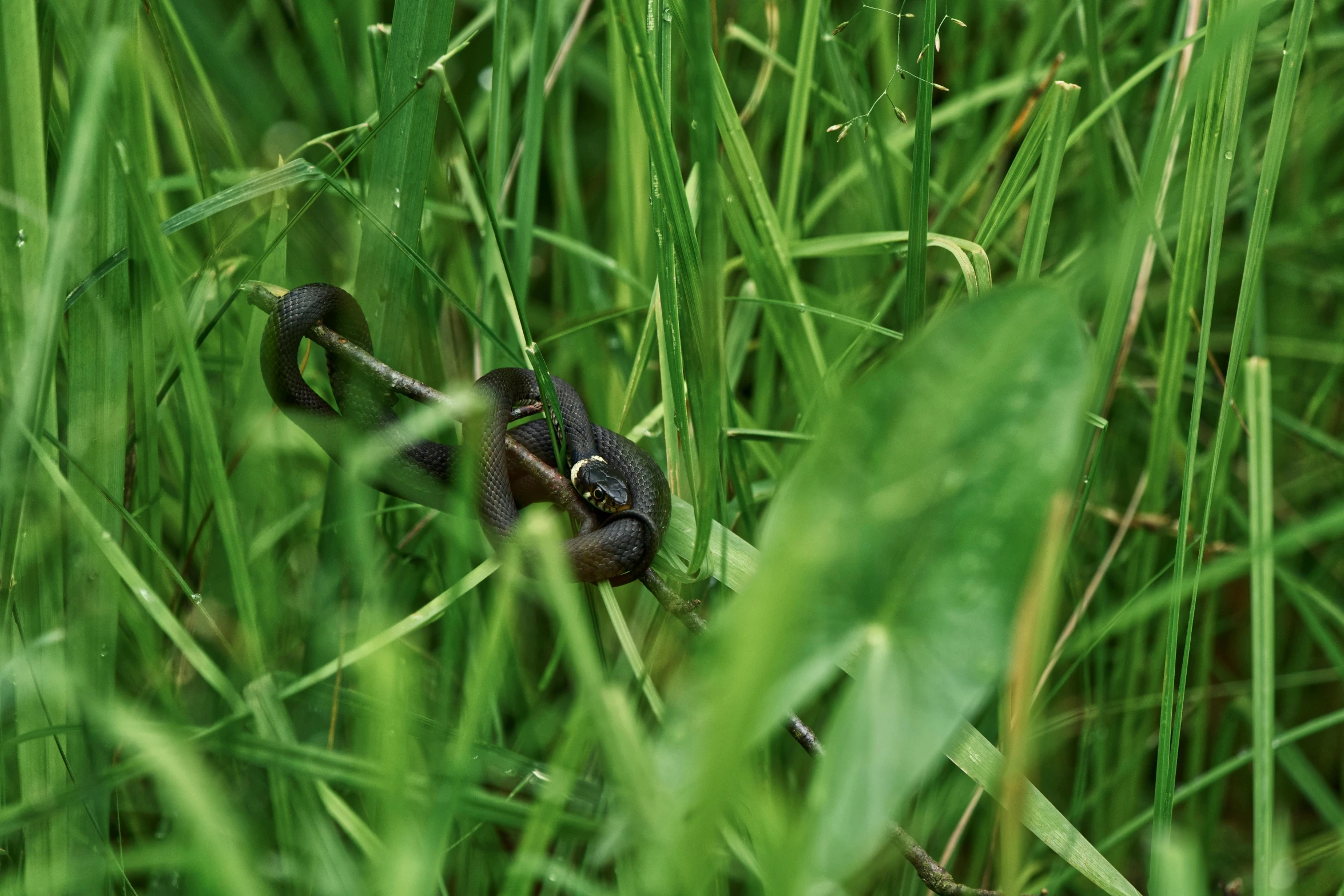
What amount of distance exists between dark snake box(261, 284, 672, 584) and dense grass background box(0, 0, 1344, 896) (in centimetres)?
7

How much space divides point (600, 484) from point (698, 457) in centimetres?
47

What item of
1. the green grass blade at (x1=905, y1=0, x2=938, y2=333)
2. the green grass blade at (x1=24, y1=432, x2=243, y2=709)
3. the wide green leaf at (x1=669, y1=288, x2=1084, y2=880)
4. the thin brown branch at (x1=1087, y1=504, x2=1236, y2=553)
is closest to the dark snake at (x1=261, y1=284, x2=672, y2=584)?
the green grass blade at (x1=24, y1=432, x2=243, y2=709)

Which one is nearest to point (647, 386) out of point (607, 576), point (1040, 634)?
point (607, 576)

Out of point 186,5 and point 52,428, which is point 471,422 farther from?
point 186,5

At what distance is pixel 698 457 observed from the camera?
48.9 inches

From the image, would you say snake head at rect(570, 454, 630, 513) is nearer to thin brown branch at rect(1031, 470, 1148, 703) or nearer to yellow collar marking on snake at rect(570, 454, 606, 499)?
yellow collar marking on snake at rect(570, 454, 606, 499)

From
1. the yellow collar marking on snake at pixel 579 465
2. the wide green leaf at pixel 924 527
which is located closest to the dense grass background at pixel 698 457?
the wide green leaf at pixel 924 527

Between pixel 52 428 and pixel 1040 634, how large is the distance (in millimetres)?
1555

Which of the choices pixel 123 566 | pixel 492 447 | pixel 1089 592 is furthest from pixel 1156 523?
pixel 123 566

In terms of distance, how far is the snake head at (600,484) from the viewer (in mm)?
1656

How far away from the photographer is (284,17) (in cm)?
281

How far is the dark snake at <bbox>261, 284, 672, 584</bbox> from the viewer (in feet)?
4.63

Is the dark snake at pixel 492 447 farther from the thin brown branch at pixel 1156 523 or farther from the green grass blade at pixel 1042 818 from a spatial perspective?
the thin brown branch at pixel 1156 523

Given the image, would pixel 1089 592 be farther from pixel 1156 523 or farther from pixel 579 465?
pixel 579 465
